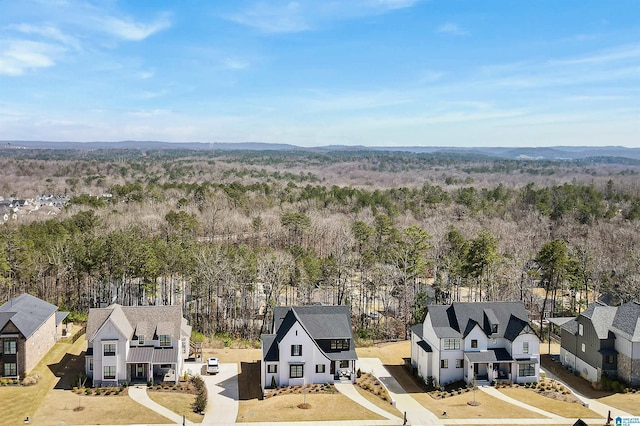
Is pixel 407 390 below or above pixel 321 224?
below

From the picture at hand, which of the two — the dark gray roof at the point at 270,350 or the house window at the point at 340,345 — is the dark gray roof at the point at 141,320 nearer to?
the dark gray roof at the point at 270,350

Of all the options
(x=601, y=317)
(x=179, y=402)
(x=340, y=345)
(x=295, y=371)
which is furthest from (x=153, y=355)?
(x=601, y=317)

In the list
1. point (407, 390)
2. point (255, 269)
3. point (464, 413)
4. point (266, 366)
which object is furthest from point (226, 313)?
point (464, 413)

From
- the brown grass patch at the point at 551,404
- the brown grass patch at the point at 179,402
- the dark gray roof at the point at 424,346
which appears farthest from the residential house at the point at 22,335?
the brown grass patch at the point at 551,404

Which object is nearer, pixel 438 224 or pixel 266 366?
pixel 266 366

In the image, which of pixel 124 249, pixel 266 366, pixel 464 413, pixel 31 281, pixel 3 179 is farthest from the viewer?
pixel 3 179

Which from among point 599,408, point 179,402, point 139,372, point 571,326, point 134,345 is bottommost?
point 179,402

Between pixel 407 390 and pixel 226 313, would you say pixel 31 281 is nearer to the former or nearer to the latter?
pixel 226 313

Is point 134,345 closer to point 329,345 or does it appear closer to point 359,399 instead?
point 329,345
